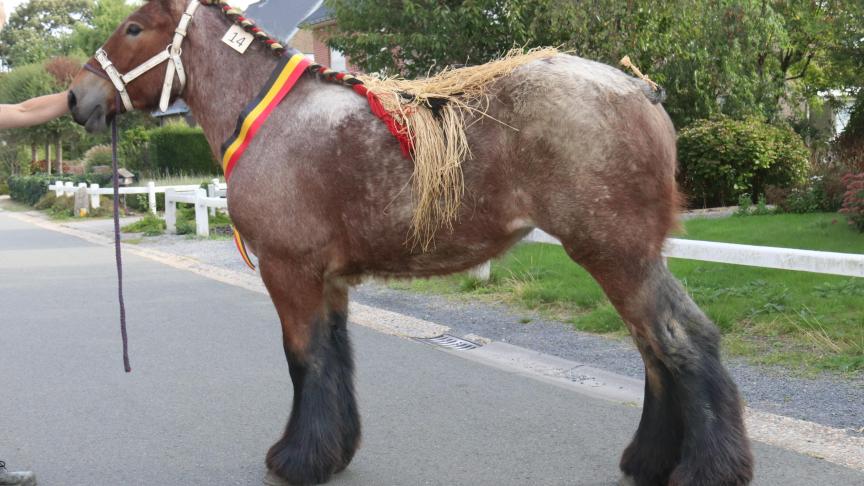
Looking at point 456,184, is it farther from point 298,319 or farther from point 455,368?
point 455,368

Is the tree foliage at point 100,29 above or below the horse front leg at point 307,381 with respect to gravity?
above

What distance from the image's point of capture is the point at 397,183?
343 cm

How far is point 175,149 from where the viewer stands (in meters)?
27.3

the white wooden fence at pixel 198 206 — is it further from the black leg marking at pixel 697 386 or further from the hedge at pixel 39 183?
the hedge at pixel 39 183

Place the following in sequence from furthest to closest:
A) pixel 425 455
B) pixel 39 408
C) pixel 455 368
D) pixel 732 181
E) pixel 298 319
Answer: pixel 732 181, pixel 455 368, pixel 39 408, pixel 425 455, pixel 298 319

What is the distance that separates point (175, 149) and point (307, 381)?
25.2 meters

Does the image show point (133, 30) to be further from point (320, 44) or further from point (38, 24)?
point (38, 24)

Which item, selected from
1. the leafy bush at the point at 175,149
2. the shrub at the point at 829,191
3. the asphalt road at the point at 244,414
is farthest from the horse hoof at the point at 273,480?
the leafy bush at the point at 175,149

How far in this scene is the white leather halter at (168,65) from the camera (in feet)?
12.3

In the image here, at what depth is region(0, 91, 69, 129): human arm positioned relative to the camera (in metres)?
3.85

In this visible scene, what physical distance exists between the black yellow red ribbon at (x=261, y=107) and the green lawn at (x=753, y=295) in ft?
3.89

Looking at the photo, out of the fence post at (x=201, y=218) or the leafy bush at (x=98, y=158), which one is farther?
the leafy bush at (x=98, y=158)

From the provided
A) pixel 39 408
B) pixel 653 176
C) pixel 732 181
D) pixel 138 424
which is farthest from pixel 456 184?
pixel 732 181

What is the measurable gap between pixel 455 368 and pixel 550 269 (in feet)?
9.27
